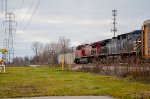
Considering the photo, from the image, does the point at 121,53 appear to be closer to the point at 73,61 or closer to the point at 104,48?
the point at 104,48

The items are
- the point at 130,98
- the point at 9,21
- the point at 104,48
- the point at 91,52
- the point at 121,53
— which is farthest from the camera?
the point at 9,21

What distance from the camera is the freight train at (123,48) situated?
27.2 m

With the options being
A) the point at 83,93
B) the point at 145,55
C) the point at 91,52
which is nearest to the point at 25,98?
the point at 83,93

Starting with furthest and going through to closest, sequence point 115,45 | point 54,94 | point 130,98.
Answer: point 115,45, point 54,94, point 130,98

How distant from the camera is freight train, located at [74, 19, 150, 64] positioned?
27202mm

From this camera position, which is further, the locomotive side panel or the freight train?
the freight train

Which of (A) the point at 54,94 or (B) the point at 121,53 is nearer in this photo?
(A) the point at 54,94

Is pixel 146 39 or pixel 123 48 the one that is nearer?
pixel 146 39

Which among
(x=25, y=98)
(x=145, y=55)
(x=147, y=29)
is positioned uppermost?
(x=147, y=29)

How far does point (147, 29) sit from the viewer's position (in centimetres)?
2747

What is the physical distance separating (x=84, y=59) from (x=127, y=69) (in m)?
32.4

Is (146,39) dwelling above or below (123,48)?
above

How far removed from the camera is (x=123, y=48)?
35.6 metres

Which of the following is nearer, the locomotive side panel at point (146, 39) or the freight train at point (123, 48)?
the locomotive side panel at point (146, 39)
